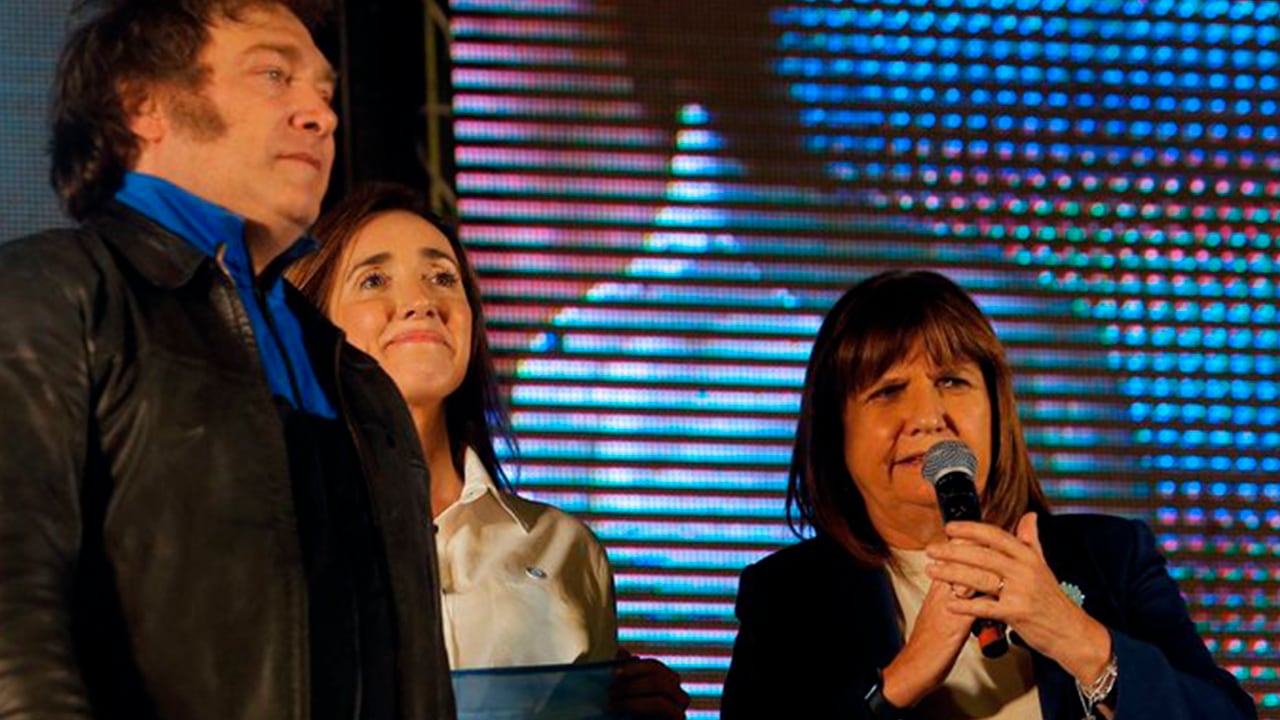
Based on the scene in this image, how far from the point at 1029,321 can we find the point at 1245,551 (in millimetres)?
565

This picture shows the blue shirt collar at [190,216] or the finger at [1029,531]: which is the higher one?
the blue shirt collar at [190,216]

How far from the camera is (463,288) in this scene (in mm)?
2877

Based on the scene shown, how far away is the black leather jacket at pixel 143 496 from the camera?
1.72 meters

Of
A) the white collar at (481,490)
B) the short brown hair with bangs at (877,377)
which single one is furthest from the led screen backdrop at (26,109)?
the short brown hair with bangs at (877,377)

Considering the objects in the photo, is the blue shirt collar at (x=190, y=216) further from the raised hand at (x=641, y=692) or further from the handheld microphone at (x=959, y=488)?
the handheld microphone at (x=959, y=488)

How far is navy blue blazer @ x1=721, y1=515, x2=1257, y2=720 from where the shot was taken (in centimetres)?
272

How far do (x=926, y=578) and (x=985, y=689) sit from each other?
180mm

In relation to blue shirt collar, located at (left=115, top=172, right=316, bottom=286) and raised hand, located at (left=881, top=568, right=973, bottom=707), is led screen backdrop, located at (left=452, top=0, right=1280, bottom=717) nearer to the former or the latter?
raised hand, located at (left=881, top=568, right=973, bottom=707)

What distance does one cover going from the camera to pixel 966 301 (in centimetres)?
295

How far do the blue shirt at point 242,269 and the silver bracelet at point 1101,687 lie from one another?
Answer: 3.57ft

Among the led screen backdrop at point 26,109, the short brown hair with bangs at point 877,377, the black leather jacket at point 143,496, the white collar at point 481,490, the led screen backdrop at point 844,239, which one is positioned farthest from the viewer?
the led screen backdrop at point 844,239

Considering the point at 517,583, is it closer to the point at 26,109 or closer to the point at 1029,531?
the point at 1029,531

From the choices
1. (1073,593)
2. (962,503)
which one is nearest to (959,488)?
(962,503)

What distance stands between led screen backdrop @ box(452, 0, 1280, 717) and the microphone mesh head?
47.3 inches
